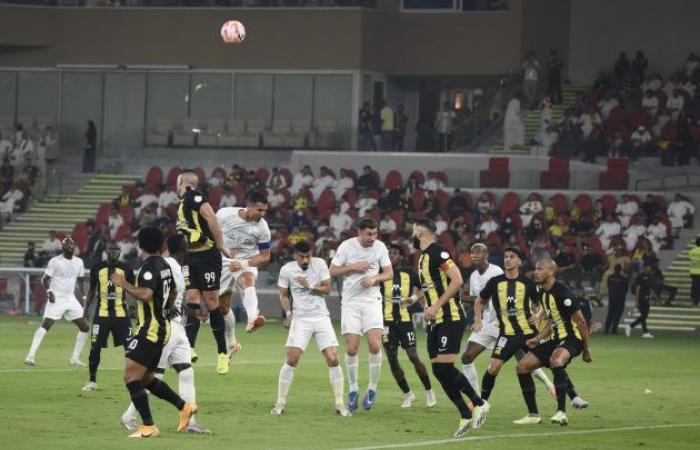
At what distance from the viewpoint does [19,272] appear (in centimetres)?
3894

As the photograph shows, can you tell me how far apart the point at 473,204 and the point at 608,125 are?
18.5ft

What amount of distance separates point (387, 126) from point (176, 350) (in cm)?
3179

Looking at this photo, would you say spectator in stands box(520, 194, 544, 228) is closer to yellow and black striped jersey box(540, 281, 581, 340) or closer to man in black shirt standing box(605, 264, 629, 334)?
man in black shirt standing box(605, 264, 629, 334)

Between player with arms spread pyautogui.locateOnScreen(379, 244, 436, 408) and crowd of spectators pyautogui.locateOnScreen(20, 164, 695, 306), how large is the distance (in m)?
15.4

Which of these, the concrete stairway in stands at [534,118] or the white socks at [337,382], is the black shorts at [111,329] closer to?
the white socks at [337,382]

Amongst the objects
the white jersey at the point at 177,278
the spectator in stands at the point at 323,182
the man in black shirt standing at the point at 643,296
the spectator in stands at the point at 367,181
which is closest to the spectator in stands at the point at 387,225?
the spectator in stands at the point at 367,181

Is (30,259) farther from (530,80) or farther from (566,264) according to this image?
(530,80)

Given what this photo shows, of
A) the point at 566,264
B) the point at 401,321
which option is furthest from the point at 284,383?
the point at 566,264

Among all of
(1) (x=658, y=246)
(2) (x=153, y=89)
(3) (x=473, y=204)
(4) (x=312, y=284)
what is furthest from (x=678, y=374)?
(2) (x=153, y=89)

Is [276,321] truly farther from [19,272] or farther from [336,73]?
[336,73]

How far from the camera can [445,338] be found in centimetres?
1733

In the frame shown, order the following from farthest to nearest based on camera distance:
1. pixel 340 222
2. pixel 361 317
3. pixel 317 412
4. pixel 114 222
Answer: pixel 114 222, pixel 340 222, pixel 361 317, pixel 317 412

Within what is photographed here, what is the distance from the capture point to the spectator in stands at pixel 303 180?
44.3m

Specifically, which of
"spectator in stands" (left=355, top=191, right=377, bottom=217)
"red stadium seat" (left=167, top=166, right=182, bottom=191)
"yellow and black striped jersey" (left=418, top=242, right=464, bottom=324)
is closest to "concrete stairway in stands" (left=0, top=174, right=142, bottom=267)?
"red stadium seat" (left=167, top=166, right=182, bottom=191)
